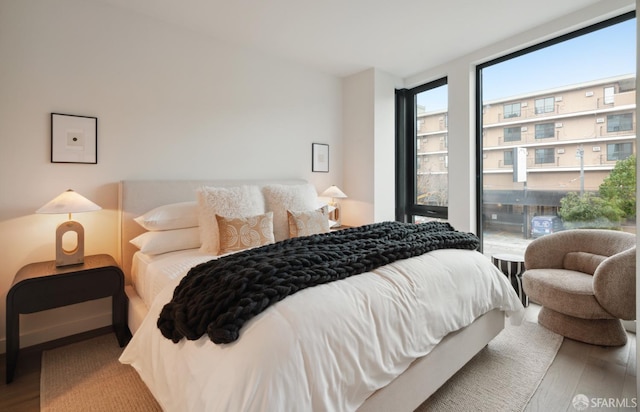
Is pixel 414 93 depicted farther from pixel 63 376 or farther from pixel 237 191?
pixel 63 376

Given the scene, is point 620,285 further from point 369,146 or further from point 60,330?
point 60,330

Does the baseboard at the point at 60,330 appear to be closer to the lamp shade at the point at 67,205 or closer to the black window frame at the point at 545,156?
the lamp shade at the point at 67,205

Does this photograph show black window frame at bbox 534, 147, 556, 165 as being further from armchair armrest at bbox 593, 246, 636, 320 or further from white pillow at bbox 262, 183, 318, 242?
white pillow at bbox 262, 183, 318, 242

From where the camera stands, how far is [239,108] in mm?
3234

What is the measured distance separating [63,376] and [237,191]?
1.60 m

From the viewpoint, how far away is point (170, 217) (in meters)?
2.38

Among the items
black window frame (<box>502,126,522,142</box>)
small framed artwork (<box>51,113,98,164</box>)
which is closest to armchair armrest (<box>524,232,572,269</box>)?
black window frame (<box>502,126,522,142</box>)

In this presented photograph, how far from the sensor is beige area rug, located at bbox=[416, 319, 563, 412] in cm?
159

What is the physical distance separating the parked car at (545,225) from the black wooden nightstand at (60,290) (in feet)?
12.1

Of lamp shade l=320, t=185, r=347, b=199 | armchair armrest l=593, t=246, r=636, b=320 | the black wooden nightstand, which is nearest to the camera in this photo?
the black wooden nightstand

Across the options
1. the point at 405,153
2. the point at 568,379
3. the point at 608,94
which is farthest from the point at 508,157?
the point at 568,379

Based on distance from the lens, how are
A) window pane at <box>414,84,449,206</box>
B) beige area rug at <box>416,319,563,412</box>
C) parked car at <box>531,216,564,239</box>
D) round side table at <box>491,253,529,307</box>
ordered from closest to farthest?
beige area rug at <box>416,319,563,412</box> → round side table at <box>491,253,529,307</box> → parked car at <box>531,216,564,239</box> → window pane at <box>414,84,449,206</box>

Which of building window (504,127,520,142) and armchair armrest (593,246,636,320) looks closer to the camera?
armchair armrest (593,246,636,320)

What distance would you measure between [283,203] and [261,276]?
162 cm
